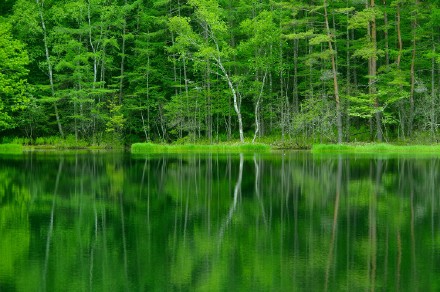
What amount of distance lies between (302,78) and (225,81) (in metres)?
7.39

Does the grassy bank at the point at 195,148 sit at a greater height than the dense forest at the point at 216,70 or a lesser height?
lesser

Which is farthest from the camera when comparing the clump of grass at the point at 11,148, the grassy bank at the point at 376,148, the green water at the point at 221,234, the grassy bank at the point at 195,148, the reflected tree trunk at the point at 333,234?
the clump of grass at the point at 11,148

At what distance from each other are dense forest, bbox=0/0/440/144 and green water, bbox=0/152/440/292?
847 inches

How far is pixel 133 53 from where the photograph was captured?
48938mm

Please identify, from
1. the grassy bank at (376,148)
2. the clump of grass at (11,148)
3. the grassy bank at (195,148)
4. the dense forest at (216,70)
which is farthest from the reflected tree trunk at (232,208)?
the clump of grass at (11,148)

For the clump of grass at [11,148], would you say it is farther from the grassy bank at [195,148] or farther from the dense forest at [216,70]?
the grassy bank at [195,148]

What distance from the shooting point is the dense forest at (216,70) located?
128ft

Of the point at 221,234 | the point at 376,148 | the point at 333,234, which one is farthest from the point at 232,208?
the point at 376,148

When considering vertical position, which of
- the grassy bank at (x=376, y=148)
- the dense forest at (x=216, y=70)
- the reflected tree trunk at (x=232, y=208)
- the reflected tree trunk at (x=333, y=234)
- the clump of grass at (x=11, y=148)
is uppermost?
the dense forest at (x=216, y=70)

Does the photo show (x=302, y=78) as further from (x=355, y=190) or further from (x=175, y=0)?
(x=355, y=190)

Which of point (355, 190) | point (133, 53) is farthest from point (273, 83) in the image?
point (355, 190)

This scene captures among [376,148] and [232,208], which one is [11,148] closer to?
[376,148]

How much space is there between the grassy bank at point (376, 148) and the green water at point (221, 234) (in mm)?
15685

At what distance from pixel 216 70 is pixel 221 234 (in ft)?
119
